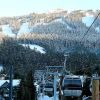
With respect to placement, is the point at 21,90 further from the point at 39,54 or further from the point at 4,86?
the point at 39,54

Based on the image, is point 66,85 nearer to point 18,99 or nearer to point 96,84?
point 18,99

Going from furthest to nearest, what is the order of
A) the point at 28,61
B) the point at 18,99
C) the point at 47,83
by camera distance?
the point at 28,61
the point at 47,83
the point at 18,99

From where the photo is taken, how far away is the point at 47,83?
50625mm

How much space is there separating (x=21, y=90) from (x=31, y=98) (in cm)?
173

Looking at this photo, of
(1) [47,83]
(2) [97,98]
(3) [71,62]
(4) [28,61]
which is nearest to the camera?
(2) [97,98]

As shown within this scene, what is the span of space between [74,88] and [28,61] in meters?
109

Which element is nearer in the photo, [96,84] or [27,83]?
[96,84]

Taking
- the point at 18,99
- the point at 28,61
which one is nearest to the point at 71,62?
the point at 28,61

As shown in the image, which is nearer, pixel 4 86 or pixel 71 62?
pixel 4 86

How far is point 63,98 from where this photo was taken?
3469 centimetres

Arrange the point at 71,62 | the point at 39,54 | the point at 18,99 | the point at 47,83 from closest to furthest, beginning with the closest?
1. the point at 18,99
2. the point at 47,83
3. the point at 71,62
4. the point at 39,54

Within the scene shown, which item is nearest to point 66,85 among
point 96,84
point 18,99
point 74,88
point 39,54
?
point 74,88

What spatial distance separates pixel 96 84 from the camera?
1139 cm

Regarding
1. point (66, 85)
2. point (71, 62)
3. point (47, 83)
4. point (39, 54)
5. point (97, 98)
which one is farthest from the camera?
point (39, 54)
